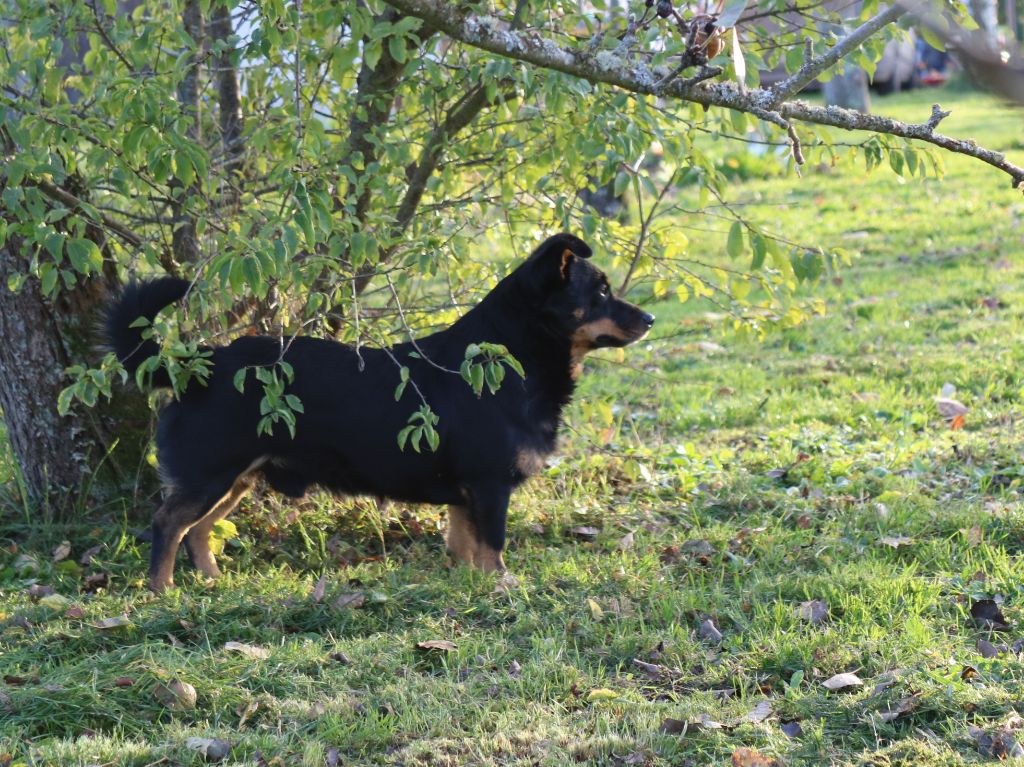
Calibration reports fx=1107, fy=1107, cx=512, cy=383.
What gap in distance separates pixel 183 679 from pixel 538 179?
3175 mm

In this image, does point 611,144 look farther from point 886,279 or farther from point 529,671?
point 886,279

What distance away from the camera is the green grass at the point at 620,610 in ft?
11.7

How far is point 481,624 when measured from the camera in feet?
14.9

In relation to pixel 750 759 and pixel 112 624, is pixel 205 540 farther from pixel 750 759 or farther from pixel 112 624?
pixel 750 759

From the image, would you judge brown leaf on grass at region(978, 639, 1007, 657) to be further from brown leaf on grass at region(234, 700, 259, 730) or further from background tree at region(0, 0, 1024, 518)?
brown leaf on grass at region(234, 700, 259, 730)

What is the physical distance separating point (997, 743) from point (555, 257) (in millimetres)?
2788

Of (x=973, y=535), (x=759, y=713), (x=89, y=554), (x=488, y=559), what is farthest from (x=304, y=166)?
(x=973, y=535)

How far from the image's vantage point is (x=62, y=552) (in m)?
5.38

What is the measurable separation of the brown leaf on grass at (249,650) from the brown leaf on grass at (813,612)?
2.08 m

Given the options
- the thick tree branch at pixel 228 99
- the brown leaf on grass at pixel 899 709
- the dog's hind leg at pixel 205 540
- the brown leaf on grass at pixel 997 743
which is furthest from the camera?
the thick tree branch at pixel 228 99

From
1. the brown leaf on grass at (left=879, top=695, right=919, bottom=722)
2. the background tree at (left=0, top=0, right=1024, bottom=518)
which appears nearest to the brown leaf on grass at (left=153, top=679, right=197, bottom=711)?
the background tree at (left=0, top=0, right=1024, bottom=518)

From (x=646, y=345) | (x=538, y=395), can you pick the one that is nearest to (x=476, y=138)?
(x=538, y=395)

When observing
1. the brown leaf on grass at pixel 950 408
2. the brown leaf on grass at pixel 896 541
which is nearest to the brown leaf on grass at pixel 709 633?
the brown leaf on grass at pixel 896 541

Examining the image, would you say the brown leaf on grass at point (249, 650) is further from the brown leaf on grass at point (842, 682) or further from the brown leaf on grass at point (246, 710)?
the brown leaf on grass at point (842, 682)
